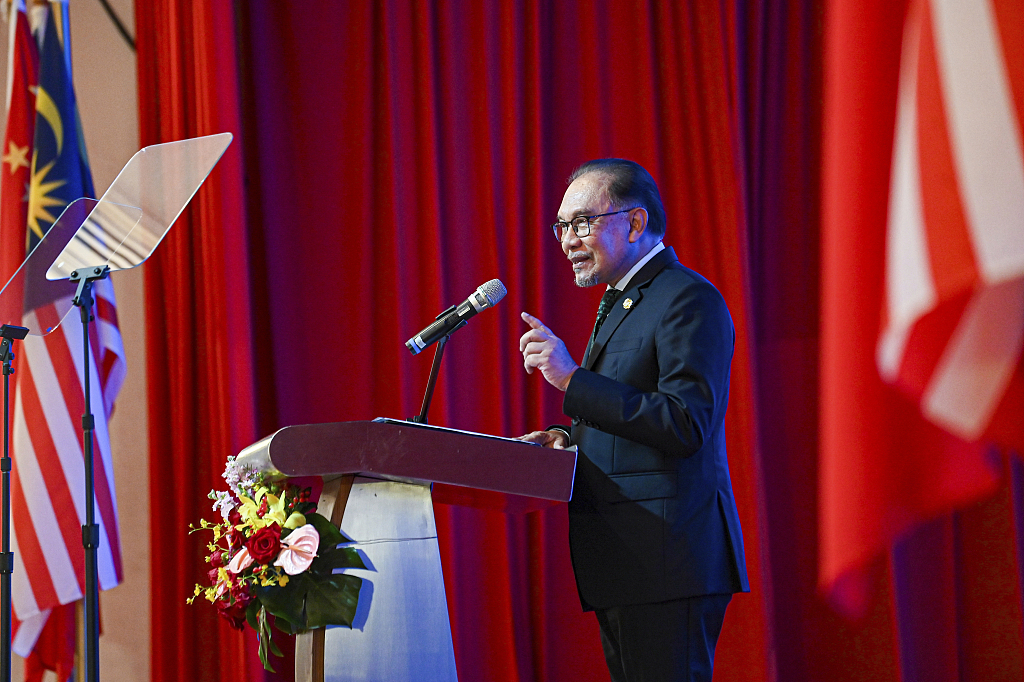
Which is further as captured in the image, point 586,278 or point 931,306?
point 586,278

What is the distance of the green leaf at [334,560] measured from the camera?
5.14 ft

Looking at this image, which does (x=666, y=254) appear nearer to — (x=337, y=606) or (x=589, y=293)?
(x=337, y=606)

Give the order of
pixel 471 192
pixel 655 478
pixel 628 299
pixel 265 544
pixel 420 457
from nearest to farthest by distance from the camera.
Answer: pixel 420 457 < pixel 265 544 < pixel 655 478 < pixel 628 299 < pixel 471 192

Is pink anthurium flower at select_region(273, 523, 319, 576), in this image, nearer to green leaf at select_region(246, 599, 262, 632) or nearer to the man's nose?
green leaf at select_region(246, 599, 262, 632)

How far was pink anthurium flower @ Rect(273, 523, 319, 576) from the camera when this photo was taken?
1549 mm

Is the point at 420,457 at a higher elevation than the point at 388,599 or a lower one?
higher

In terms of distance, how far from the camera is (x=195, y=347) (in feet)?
10.5

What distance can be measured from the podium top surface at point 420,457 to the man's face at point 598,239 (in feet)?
1.76

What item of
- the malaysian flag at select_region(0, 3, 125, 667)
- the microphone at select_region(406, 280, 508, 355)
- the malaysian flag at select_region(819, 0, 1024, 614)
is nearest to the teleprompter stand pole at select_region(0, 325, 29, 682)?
the malaysian flag at select_region(0, 3, 125, 667)

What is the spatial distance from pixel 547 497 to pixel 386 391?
1747mm

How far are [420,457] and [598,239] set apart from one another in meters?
0.73

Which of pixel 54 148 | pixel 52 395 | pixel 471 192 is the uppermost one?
pixel 54 148

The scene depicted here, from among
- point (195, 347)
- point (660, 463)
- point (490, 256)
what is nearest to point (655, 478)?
point (660, 463)

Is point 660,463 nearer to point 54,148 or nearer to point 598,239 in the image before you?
point 598,239
